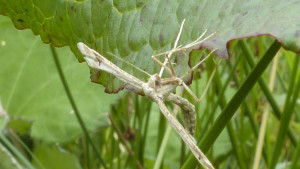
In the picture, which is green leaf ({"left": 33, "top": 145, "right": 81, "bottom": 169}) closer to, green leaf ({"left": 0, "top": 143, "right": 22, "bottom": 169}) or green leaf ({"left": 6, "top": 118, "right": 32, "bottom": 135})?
green leaf ({"left": 6, "top": 118, "right": 32, "bottom": 135})

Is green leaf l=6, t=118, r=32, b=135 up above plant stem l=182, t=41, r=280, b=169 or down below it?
below

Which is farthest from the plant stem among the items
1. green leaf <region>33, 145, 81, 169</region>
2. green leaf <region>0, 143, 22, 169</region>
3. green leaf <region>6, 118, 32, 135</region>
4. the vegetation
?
green leaf <region>6, 118, 32, 135</region>

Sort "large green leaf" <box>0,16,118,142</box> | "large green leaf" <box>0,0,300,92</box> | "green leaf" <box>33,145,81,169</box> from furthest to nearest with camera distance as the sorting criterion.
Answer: "large green leaf" <box>0,16,118,142</box>
"green leaf" <box>33,145,81,169</box>
"large green leaf" <box>0,0,300,92</box>

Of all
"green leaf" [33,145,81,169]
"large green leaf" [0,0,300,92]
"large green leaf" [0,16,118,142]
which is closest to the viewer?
"large green leaf" [0,0,300,92]

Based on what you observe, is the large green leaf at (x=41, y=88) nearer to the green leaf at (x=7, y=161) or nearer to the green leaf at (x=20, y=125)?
the green leaf at (x=20, y=125)

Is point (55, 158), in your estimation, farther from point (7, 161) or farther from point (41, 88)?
point (7, 161)

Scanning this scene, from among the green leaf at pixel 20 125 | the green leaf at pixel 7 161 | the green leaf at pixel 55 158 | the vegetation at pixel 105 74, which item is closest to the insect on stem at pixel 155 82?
the vegetation at pixel 105 74
